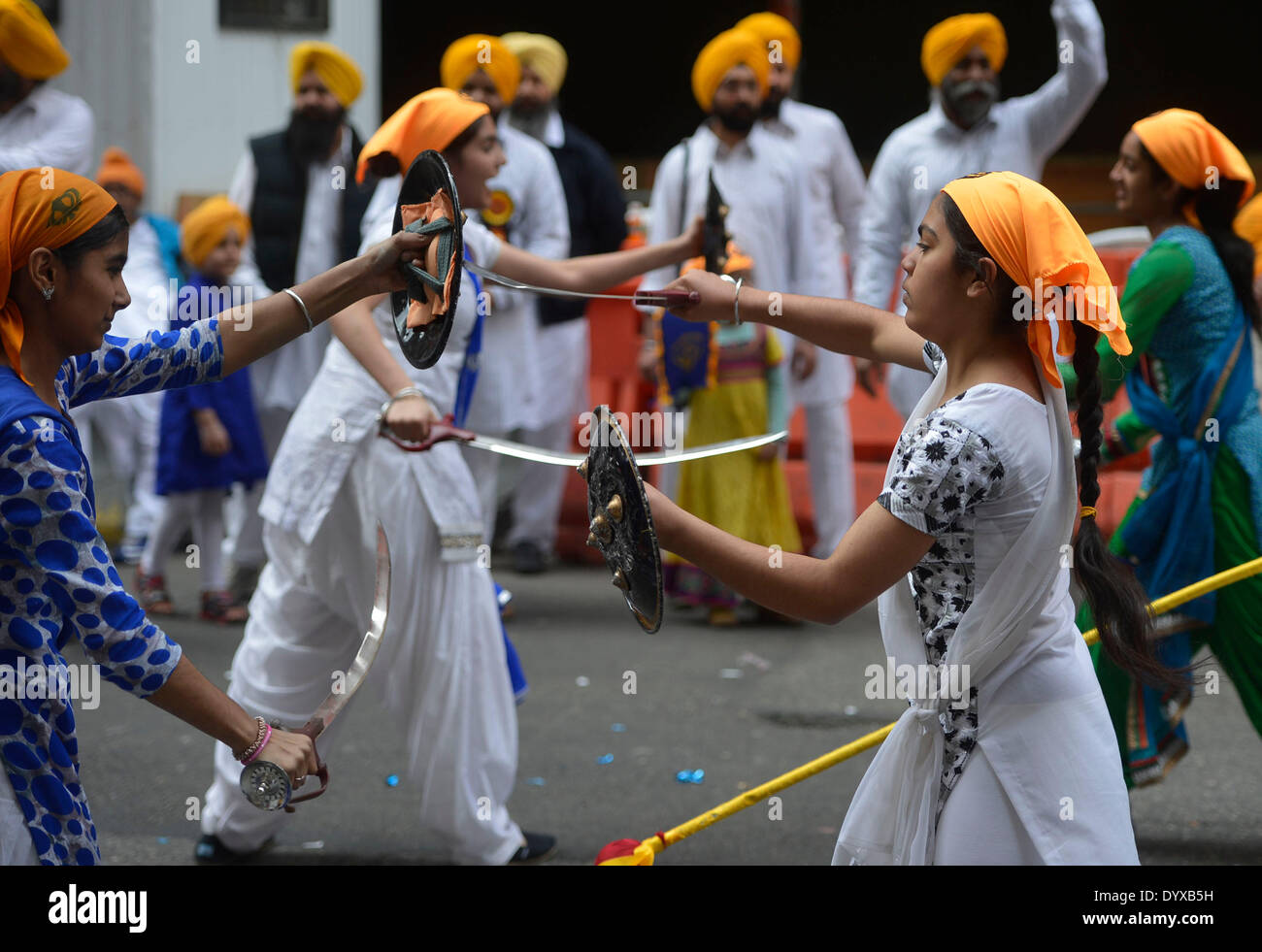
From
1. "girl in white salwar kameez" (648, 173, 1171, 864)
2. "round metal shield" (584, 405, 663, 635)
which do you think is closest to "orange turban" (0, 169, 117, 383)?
"round metal shield" (584, 405, 663, 635)

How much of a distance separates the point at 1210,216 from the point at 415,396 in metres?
2.21

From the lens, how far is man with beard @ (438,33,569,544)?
7.04m

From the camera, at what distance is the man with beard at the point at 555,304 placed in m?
7.80

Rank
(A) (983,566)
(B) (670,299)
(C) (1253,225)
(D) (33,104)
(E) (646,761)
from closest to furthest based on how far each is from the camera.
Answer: (A) (983,566) < (B) (670,299) < (E) (646,761) < (C) (1253,225) < (D) (33,104)

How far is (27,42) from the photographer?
5.38 metres

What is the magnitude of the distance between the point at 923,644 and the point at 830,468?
5072 mm

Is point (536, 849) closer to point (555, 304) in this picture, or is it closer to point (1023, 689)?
point (1023, 689)

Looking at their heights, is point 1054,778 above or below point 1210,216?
below

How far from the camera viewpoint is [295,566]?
404 cm

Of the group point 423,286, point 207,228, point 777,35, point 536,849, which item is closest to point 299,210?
point 207,228

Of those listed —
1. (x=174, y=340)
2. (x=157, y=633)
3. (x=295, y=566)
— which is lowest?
(x=295, y=566)

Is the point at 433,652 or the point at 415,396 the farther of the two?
the point at 433,652

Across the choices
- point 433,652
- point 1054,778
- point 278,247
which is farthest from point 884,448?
point 1054,778

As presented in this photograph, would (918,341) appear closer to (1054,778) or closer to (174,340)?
(1054,778)
